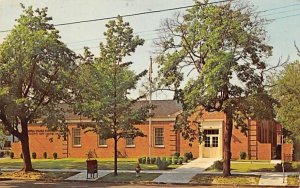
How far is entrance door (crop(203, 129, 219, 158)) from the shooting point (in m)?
41.5

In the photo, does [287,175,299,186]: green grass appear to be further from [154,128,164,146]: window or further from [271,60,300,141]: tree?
[154,128,164,146]: window

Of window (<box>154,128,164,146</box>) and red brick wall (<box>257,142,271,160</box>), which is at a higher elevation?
window (<box>154,128,164,146</box>)

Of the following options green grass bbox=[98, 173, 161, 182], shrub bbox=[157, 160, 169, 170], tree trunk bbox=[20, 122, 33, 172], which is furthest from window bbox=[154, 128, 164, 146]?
tree trunk bbox=[20, 122, 33, 172]

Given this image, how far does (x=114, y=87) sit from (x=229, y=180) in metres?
8.02

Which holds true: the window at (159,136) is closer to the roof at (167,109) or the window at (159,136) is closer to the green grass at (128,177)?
the roof at (167,109)

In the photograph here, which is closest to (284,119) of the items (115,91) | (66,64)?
(115,91)

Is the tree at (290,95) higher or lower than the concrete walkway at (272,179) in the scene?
higher

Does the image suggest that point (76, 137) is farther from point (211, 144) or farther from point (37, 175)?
point (37, 175)

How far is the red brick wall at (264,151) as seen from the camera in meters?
39.7

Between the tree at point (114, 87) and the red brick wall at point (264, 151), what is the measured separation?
15.1 metres

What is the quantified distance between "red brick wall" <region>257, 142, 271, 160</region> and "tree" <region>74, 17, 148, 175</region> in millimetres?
15068

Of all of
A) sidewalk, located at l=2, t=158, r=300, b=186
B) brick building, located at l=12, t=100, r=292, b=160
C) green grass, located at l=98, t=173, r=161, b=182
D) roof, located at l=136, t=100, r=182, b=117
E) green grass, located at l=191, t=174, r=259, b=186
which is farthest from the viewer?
roof, located at l=136, t=100, r=182, b=117

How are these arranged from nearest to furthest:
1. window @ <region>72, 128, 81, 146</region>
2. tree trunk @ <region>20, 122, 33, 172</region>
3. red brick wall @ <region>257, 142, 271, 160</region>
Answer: tree trunk @ <region>20, 122, 33, 172</region>
red brick wall @ <region>257, 142, 271, 160</region>
window @ <region>72, 128, 81, 146</region>

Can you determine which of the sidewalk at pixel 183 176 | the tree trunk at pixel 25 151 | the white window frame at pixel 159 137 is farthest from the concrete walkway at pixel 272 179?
the white window frame at pixel 159 137
